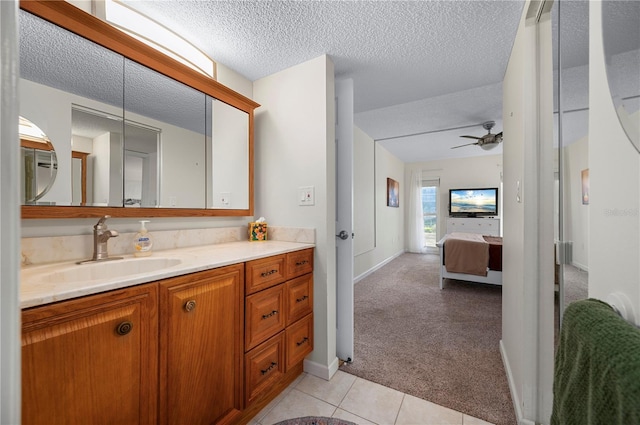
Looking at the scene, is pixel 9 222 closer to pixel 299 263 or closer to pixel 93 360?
pixel 93 360

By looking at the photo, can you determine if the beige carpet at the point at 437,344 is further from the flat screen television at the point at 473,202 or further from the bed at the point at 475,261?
the flat screen television at the point at 473,202

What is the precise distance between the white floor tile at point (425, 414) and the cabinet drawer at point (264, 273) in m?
1.01

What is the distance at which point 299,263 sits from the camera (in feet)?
5.46

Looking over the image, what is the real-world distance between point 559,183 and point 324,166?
48.2 inches

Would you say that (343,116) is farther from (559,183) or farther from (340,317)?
(340,317)

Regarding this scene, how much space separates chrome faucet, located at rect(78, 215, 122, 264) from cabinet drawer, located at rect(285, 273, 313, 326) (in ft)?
3.04

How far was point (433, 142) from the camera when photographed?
180 inches

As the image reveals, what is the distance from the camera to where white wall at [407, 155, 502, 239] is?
578 cm

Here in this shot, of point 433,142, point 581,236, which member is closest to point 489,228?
point 433,142

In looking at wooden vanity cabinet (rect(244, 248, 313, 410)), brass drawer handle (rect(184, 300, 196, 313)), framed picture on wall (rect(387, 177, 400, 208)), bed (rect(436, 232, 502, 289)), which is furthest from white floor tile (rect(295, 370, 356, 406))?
framed picture on wall (rect(387, 177, 400, 208))

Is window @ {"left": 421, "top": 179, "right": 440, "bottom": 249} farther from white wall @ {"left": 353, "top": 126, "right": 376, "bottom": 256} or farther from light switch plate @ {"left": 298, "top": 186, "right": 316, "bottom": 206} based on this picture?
light switch plate @ {"left": 298, "top": 186, "right": 316, "bottom": 206}

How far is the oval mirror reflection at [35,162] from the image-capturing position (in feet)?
3.42

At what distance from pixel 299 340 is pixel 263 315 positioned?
1.37ft

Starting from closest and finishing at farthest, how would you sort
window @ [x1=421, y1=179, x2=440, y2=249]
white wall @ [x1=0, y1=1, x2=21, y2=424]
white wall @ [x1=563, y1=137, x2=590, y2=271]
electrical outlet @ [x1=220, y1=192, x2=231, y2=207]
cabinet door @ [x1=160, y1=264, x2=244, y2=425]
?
white wall @ [x1=0, y1=1, x2=21, y2=424] → white wall @ [x1=563, y1=137, x2=590, y2=271] → cabinet door @ [x1=160, y1=264, x2=244, y2=425] → electrical outlet @ [x1=220, y1=192, x2=231, y2=207] → window @ [x1=421, y1=179, x2=440, y2=249]
